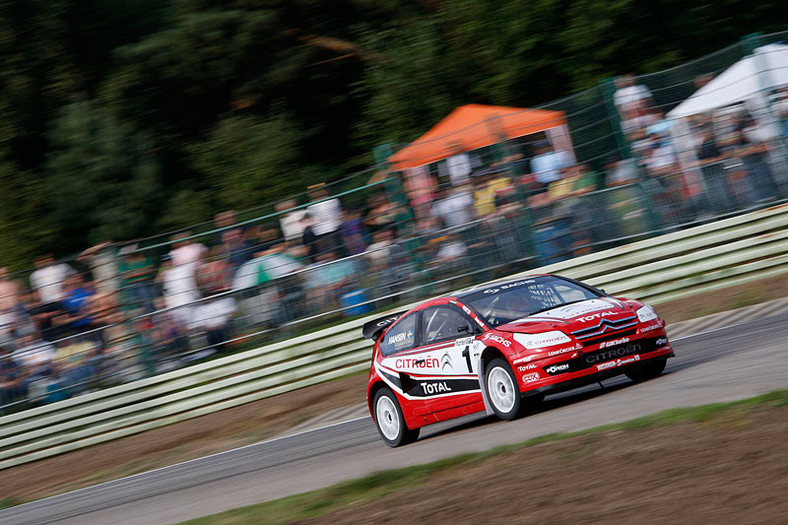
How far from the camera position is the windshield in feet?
33.8

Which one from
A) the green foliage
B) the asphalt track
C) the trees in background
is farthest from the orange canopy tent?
the green foliage

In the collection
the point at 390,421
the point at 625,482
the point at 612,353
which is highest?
the point at 612,353

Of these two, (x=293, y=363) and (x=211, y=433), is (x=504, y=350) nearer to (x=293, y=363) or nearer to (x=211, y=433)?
(x=211, y=433)

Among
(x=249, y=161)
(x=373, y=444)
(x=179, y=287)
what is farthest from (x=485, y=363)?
(x=249, y=161)

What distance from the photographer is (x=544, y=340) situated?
9578 mm

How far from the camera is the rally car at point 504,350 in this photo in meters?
9.59

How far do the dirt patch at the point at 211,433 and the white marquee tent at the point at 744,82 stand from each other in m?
2.50

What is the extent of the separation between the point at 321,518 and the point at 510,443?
188cm

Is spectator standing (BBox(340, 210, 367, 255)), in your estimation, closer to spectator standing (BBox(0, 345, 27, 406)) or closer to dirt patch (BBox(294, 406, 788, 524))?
spectator standing (BBox(0, 345, 27, 406))

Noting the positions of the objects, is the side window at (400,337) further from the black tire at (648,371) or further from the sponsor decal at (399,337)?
the black tire at (648,371)

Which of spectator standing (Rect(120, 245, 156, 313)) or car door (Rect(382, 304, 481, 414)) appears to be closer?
car door (Rect(382, 304, 481, 414))

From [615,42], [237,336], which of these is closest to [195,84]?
[615,42]

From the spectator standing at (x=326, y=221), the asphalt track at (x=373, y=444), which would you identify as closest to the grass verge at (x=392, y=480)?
the asphalt track at (x=373, y=444)

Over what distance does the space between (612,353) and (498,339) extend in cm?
100
